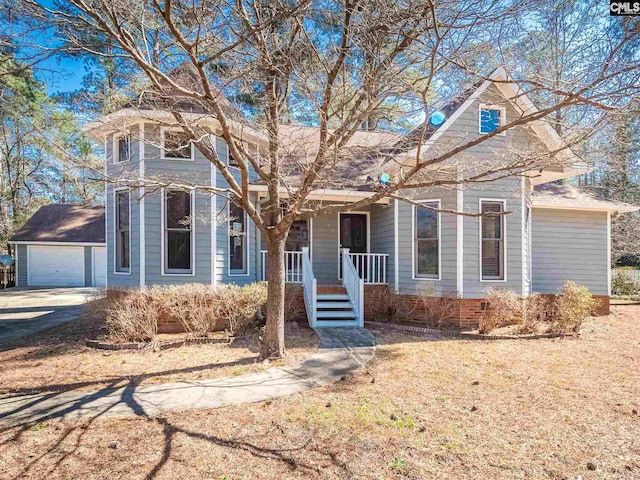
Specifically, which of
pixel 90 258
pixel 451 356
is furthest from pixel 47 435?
pixel 90 258

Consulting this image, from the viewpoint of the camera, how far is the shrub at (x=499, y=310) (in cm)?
877

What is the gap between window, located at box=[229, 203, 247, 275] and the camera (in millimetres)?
10148

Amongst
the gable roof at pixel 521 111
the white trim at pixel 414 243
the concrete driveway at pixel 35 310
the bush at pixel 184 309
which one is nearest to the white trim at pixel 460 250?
the white trim at pixel 414 243

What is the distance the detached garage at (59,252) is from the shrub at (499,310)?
Result: 771 inches

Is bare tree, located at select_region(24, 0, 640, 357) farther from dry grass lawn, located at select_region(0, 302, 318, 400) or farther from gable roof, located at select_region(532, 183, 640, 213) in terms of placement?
gable roof, located at select_region(532, 183, 640, 213)

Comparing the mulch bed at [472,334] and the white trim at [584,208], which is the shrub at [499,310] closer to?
the mulch bed at [472,334]

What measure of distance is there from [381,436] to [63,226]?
79.4 feet

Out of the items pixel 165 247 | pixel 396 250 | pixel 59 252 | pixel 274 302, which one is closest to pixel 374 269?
pixel 396 250

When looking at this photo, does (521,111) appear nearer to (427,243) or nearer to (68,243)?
(427,243)

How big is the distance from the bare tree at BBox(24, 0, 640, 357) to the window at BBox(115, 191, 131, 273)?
3570 mm

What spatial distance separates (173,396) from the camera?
189 inches

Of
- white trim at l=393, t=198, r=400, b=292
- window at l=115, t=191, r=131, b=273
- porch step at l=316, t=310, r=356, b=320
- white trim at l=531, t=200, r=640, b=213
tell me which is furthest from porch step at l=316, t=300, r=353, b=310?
white trim at l=531, t=200, r=640, b=213

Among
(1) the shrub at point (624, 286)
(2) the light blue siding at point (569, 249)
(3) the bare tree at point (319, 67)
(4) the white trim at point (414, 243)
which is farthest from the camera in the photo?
(1) the shrub at point (624, 286)

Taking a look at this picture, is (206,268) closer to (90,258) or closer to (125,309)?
(125,309)
